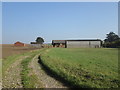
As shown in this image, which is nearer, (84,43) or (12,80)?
(12,80)

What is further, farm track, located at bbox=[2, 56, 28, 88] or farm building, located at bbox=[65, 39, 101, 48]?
farm building, located at bbox=[65, 39, 101, 48]

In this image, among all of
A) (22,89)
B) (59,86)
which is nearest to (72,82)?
(59,86)

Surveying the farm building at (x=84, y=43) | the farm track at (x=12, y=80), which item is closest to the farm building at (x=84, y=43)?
the farm building at (x=84, y=43)

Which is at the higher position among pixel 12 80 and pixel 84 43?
pixel 84 43

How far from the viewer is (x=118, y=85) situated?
22.0 feet

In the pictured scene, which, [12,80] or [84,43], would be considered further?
[84,43]

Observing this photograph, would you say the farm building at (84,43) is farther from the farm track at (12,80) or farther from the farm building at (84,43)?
the farm track at (12,80)

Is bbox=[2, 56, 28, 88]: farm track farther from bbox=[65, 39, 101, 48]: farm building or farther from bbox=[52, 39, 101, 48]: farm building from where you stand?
bbox=[65, 39, 101, 48]: farm building

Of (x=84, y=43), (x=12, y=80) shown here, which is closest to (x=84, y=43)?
(x=84, y=43)

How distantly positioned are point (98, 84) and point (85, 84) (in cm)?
55

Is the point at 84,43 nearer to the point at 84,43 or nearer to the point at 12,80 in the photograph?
the point at 84,43

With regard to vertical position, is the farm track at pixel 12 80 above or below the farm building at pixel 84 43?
below

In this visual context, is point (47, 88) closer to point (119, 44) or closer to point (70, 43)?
point (119, 44)

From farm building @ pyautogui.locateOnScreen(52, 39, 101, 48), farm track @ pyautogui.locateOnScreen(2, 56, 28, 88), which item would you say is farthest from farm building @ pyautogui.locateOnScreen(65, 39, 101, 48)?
farm track @ pyautogui.locateOnScreen(2, 56, 28, 88)
